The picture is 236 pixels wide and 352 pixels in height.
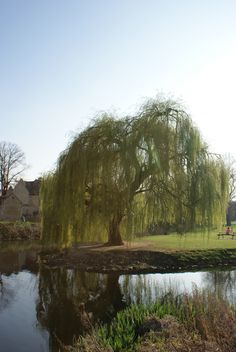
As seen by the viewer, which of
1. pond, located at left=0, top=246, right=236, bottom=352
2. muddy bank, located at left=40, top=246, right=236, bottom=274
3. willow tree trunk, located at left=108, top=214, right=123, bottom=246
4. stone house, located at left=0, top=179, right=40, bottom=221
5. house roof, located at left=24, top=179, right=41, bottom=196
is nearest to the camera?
pond, located at left=0, top=246, right=236, bottom=352

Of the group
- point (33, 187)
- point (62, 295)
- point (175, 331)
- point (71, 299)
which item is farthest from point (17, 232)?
point (175, 331)

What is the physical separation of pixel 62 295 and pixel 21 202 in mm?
47271

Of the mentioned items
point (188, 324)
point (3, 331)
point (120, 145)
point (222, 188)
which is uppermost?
point (120, 145)

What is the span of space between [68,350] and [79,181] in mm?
14363

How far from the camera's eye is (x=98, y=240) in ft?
90.5

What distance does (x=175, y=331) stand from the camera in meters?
8.68

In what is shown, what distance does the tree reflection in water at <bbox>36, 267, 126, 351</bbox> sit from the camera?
12.1 metres

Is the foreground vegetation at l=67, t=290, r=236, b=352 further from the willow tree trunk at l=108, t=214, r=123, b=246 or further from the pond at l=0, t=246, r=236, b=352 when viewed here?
the willow tree trunk at l=108, t=214, r=123, b=246

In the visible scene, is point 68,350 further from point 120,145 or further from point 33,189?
point 33,189

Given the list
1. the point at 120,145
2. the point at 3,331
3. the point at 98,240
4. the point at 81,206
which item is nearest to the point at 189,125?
the point at 120,145

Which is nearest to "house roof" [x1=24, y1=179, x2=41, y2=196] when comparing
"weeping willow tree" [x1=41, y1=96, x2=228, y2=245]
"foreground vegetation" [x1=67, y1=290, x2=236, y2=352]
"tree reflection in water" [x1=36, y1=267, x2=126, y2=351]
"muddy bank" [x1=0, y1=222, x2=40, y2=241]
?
"muddy bank" [x1=0, y1=222, x2=40, y2=241]

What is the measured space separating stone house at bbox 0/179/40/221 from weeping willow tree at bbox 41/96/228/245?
32618mm

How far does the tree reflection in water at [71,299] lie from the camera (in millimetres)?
12137

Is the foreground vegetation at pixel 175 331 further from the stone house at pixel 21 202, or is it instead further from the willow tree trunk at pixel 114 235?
the stone house at pixel 21 202
